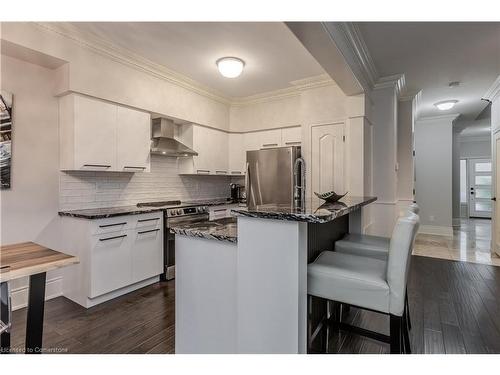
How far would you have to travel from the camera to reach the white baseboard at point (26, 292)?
2.52 metres

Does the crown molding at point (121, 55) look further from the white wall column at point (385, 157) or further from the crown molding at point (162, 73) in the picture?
the white wall column at point (385, 157)

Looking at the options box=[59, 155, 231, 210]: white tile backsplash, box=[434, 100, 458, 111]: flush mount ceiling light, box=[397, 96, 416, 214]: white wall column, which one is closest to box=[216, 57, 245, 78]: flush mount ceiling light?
box=[59, 155, 231, 210]: white tile backsplash

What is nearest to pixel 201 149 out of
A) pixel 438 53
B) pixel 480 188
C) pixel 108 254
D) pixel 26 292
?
pixel 108 254

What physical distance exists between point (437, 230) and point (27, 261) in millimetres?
7294

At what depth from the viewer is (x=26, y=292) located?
103 inches

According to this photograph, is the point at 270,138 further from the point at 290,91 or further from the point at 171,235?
the point at 171,235

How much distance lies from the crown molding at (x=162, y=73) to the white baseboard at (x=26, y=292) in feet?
7.82

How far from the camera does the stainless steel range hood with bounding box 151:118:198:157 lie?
11.9 feet

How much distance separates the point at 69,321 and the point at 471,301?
3.74 m

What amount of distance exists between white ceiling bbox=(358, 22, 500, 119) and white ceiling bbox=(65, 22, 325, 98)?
0.77 metres

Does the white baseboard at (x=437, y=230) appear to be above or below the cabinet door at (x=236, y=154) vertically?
below

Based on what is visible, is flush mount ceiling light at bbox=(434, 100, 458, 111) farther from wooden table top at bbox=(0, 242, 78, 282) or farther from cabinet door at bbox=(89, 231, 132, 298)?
wooden table top at bbox=(0, 242, 78, 282)

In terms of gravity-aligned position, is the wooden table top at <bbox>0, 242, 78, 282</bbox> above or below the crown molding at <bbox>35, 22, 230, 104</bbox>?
below

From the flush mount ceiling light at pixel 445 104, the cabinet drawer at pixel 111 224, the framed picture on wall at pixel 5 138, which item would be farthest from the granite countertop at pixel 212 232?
the flush mount ceiling light at pixel 445 104
